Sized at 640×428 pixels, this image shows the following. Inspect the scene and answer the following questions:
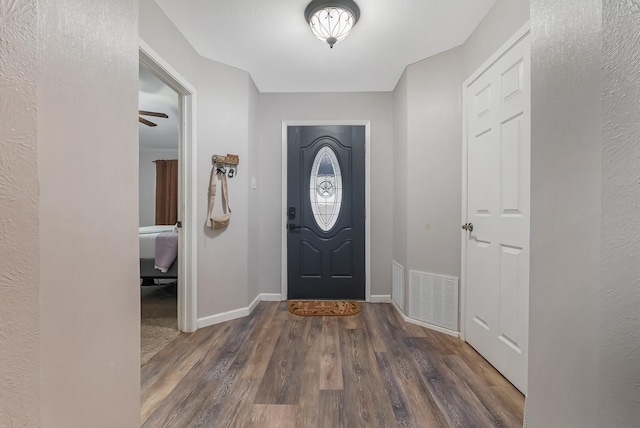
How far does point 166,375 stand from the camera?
168 cm

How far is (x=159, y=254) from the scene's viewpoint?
10.2 feet

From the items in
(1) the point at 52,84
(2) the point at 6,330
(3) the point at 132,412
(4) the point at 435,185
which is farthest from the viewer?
(4) the point at 435,185

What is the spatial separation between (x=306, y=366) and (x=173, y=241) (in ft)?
7.13

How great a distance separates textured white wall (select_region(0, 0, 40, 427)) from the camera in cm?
49

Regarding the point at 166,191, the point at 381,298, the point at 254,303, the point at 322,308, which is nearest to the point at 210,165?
the point at 254,303

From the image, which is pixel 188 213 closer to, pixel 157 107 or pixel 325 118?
pixel 325 118

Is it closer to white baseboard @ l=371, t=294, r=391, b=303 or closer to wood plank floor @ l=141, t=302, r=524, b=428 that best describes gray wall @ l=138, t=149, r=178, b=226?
wood plank floor @ l=141, t=302, r=524, b=428

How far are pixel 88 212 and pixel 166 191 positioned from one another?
6.00 meters

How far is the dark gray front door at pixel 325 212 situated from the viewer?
10.5 feet

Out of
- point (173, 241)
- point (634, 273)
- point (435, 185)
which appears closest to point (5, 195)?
point (634, 273)

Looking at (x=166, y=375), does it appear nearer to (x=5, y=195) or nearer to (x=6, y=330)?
(x=6, y=330)

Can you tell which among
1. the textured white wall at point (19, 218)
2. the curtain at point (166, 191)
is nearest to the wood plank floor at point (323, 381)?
the textured white wall at point (19, 218)

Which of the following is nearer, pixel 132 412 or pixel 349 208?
pixel 132 412

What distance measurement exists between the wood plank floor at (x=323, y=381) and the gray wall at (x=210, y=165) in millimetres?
378
